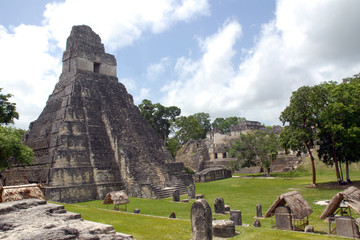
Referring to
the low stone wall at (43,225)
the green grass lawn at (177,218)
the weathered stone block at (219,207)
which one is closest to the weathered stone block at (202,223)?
the green grass lawn at (177,218)

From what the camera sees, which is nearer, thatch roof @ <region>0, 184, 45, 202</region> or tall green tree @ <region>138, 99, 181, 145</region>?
thatch roof @ <region>0, 184, 45, 202</region>

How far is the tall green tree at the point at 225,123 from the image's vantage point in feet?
269

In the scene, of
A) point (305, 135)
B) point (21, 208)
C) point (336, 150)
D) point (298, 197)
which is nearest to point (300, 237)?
point (298, 197)

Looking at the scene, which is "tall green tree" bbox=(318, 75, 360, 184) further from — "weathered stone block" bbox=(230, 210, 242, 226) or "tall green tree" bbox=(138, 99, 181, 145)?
"tall green tree" bbox=(138, 99, 181, 145)

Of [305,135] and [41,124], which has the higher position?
[41,124]

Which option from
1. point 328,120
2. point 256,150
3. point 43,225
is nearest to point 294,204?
point 43,225

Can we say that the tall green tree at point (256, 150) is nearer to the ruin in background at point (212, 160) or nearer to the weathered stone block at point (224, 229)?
the ruin in background at point (212, 160)

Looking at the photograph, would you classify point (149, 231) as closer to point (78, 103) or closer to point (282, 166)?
point (78, 103)

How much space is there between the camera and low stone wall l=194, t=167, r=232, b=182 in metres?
29.2

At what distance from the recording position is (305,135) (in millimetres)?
18609

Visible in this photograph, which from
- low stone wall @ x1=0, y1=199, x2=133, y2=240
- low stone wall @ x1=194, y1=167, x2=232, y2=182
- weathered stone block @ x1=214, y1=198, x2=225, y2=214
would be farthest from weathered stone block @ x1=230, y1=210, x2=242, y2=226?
low stone wall @ x1=194, y1=167, x2=232, y2=182

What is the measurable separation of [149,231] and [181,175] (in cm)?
1349

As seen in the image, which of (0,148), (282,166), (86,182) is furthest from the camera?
(282,166)

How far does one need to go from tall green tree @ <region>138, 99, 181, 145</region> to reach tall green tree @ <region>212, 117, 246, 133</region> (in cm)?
3636
